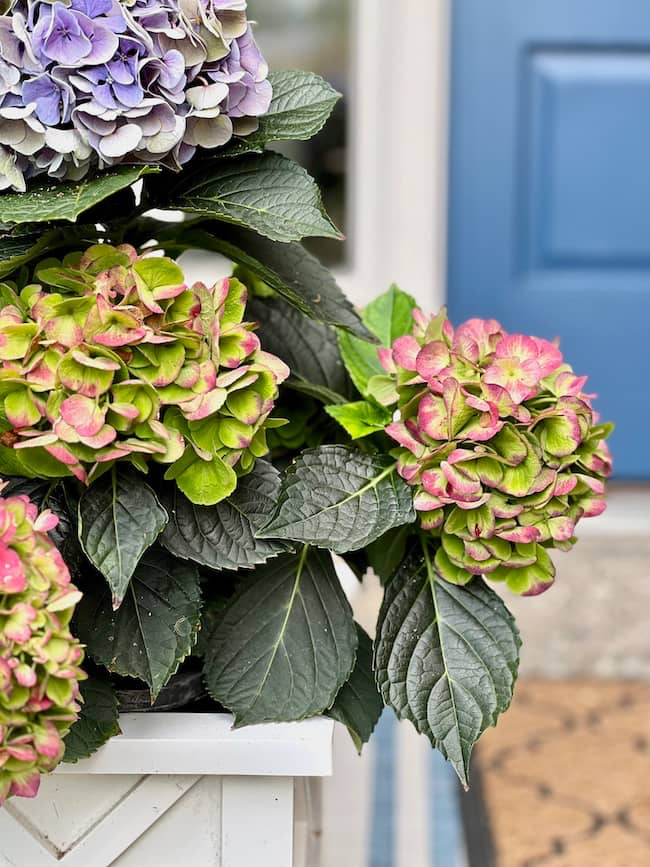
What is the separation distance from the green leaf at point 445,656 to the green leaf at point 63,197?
11.3 inches

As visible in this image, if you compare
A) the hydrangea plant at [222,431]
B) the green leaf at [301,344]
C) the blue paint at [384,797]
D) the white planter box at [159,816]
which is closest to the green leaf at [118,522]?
the hydrangea plant at [222,431]

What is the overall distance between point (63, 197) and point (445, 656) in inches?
13.6

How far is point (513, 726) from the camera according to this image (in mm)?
1807

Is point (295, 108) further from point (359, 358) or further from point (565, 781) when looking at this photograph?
point (565, 781)

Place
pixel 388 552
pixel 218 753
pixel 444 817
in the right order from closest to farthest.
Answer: pixel 218 753, pixel 388 552, pixel 444 817

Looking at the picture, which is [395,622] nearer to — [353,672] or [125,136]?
[353,672]

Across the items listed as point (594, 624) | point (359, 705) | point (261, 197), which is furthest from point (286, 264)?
point (594, 624)

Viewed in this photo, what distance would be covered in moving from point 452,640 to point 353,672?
2.9 inches

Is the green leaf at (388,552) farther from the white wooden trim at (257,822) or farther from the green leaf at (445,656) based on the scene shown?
the white wooden trim at (257,822)

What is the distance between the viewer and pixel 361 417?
66 cm

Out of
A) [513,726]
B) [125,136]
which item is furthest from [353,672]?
[513,726]

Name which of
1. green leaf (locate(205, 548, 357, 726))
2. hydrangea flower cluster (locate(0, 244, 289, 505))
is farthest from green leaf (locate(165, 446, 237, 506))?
green leaf (locate(205, 548, 357, 726))

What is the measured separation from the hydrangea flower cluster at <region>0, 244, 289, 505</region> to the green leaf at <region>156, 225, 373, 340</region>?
0.09 meters

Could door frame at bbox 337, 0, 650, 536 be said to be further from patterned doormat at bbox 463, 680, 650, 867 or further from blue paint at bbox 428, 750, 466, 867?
blue paint at bbox 428, 750, 466, 867
